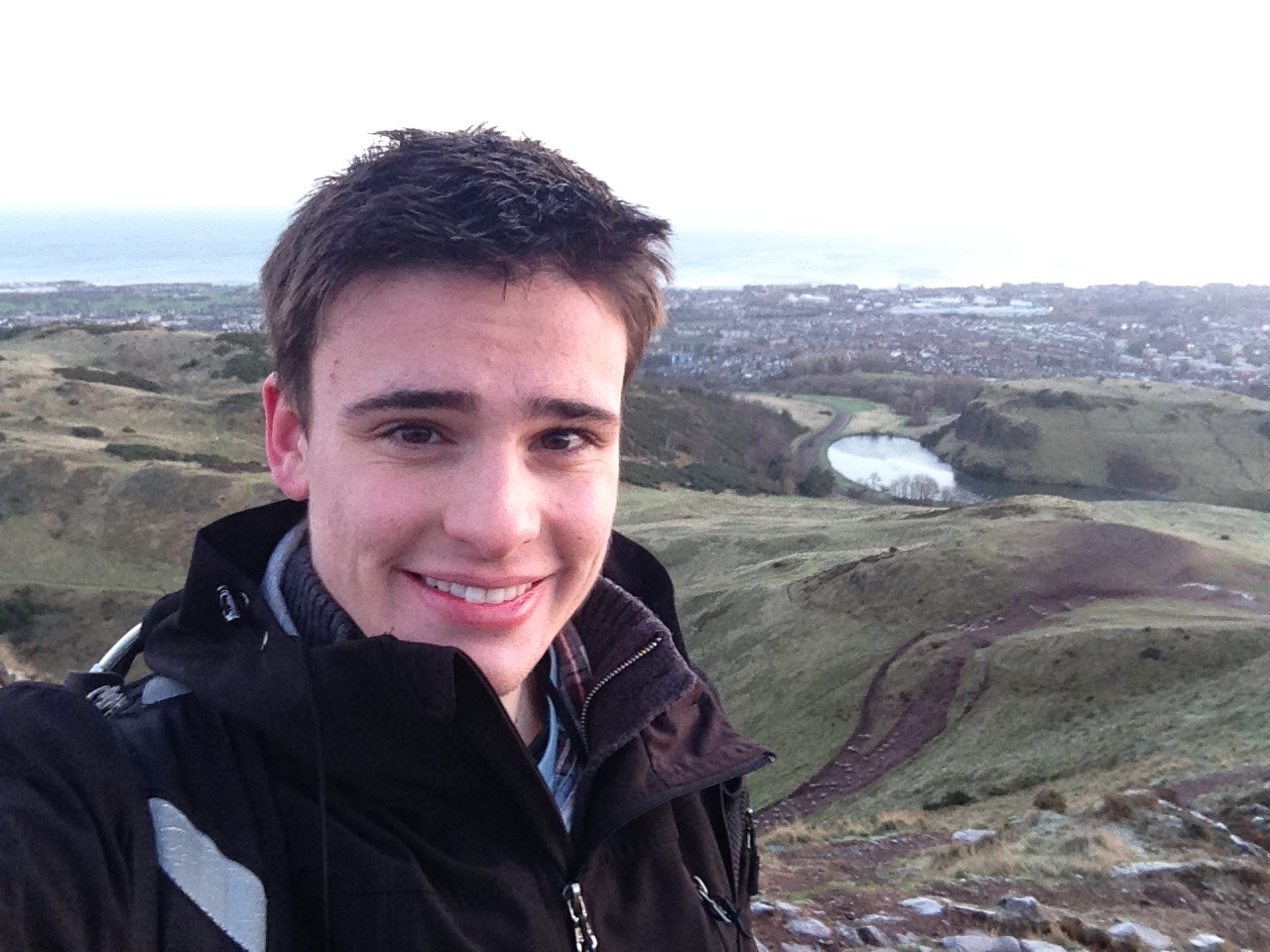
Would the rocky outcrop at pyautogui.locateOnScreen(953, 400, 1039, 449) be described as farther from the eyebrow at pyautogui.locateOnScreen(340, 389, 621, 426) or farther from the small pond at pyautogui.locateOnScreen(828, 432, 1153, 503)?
the eyebrow at pyautogui.locateOnScreen(340, 389, 621, 426)

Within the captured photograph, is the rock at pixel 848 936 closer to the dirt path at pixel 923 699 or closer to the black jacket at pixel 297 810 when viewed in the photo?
the black jacket at pixel 297 810

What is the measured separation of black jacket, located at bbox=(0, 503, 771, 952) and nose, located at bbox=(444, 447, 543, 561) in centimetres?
23

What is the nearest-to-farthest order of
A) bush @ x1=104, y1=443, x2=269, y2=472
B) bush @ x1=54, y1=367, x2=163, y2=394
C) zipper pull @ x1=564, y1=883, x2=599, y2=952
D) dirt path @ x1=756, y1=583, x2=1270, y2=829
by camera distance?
zipper pull @ x1=564, y1=883, x2=599, y2=952
dirt path @ x1=756, y1=583, x2=1270, y2=829
bush @ x1=104, y1=443, x2=269, y2=472
bush @ x1=54, y1=367, x2=163, y2=394

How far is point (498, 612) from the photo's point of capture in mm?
1795

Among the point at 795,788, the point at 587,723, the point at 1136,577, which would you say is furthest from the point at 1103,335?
the point at 587,723

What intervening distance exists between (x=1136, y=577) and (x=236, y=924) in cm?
2173

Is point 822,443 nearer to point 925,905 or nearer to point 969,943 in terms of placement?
point 925,905

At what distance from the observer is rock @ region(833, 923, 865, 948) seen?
5.99 metres

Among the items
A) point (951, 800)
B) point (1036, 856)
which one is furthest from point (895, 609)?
point (1036, 856)

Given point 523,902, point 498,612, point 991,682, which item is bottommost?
point 991,682

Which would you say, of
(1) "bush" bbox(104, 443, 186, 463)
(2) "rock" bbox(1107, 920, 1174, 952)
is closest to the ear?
(2) "rock" bbox(1107, 920, 1174, 952)

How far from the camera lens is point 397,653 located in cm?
160

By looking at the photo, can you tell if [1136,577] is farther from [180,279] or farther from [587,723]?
[180,279]

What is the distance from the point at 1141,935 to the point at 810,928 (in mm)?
2237
